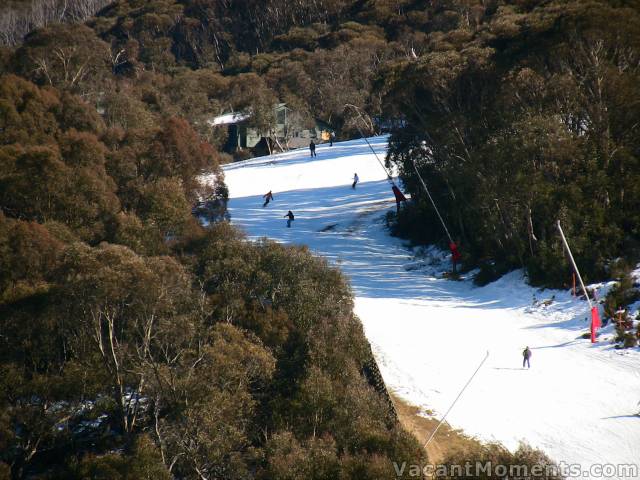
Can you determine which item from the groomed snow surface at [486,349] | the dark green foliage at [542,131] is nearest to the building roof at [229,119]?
the groomed snow surface at [486,349]

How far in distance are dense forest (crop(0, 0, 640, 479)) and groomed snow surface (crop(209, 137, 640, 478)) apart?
6.21 ft

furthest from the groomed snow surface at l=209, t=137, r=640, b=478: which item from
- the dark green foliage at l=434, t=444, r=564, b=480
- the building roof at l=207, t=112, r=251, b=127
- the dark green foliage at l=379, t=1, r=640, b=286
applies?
the building roof at l=207, t=112, r=251, b=127

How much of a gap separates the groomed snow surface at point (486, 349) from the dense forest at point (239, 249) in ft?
6.21

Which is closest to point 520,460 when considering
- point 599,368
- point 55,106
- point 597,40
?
point 599,368

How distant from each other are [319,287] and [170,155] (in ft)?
38.3

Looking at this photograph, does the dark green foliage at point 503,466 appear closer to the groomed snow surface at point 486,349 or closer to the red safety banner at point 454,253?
the groomed snow surface at point 486,349

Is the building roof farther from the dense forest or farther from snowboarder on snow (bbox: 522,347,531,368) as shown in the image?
snowboarder on snow (bbox: 522,347,531,368)

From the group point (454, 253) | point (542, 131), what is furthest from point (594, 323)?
point (454, 253)

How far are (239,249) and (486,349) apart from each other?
9166mm

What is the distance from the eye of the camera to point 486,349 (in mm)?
23234

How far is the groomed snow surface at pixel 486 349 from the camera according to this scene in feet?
58.7

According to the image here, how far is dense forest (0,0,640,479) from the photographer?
50.2 feet

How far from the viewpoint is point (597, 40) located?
28406 mm

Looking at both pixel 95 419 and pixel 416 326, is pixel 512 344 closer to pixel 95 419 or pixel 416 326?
pixel 416 326
